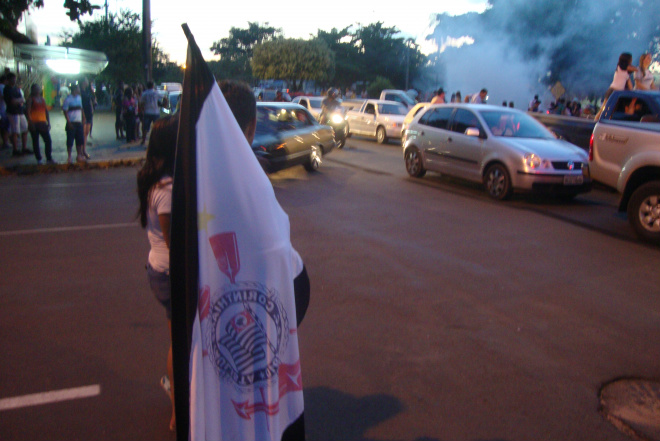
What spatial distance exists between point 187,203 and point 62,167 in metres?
12.8

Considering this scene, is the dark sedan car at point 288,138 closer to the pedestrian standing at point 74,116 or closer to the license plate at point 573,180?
the pedestrian standing at point 74,116

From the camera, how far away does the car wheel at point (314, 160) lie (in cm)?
1343

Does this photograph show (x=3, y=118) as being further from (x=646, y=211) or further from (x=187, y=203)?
(x=187, y=203)

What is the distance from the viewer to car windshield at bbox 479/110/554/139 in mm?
11008

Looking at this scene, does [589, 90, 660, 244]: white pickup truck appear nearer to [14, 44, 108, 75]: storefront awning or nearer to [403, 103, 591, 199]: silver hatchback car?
[403, 103, 591, 199]: silver hatchback car

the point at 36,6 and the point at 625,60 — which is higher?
the point at 36,6

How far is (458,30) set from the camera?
49.2 metres

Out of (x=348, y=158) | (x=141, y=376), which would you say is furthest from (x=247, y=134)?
(x=348, y=158)

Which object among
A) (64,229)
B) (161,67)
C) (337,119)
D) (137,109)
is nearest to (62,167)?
(64,229)

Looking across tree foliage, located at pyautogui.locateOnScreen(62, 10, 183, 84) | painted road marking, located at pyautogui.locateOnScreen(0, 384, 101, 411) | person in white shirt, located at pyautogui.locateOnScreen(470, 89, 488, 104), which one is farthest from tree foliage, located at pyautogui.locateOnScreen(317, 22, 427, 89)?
painted road marking, located at pyautogui.locateOnScreen(0, 384, 101, 411)

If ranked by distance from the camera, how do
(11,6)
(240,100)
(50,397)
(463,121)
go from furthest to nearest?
1. (11,6)
2. (463,121)
3. (50,397)
4. (240,100)

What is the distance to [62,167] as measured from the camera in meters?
13.3

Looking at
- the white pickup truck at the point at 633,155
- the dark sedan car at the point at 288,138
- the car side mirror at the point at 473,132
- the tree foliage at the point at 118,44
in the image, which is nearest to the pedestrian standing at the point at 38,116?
the dark sedan car at the point at 288,138

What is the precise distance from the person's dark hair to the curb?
468 inches
